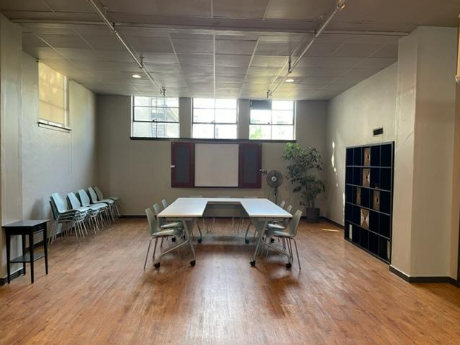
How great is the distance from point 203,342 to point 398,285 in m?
2.70

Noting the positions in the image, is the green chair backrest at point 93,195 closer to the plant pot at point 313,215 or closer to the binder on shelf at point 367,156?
the plant pot at point 313,215

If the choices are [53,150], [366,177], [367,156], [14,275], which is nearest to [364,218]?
[366,177]

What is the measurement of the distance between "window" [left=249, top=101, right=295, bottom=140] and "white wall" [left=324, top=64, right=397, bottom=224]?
1.05 m

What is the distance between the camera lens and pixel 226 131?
8.92m

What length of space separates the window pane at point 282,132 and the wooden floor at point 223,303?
4.46 meters

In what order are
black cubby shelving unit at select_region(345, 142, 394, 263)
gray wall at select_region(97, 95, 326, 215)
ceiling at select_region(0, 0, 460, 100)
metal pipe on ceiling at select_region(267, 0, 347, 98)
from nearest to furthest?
metal pipe on ceiling at select_region(267, 0, 347, 98) < ceiling at select_region(0, 0, 460, 100) < black cubby shelving unit at select_region(345, 142, 394, 263) < gray wall at select_region(97, 95, 326, 215)

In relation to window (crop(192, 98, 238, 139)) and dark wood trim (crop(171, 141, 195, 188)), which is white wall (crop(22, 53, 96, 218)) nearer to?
dark wood trim (crop(171, 141, 195, 188))

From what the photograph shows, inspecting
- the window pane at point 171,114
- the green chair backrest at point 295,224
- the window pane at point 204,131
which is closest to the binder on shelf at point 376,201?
the green chair backrest at point 295,224

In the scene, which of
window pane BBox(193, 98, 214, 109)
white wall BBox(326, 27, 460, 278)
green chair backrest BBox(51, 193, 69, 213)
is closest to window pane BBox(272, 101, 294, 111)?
window pane BBox(193, 98, 214, 109)

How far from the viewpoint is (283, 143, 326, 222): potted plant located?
329 inches

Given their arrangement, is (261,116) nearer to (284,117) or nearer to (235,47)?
(284,117)

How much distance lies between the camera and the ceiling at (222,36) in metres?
3.56

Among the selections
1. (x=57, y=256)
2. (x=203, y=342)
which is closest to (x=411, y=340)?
(x=203, y=342)

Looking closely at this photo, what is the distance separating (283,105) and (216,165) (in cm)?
253
